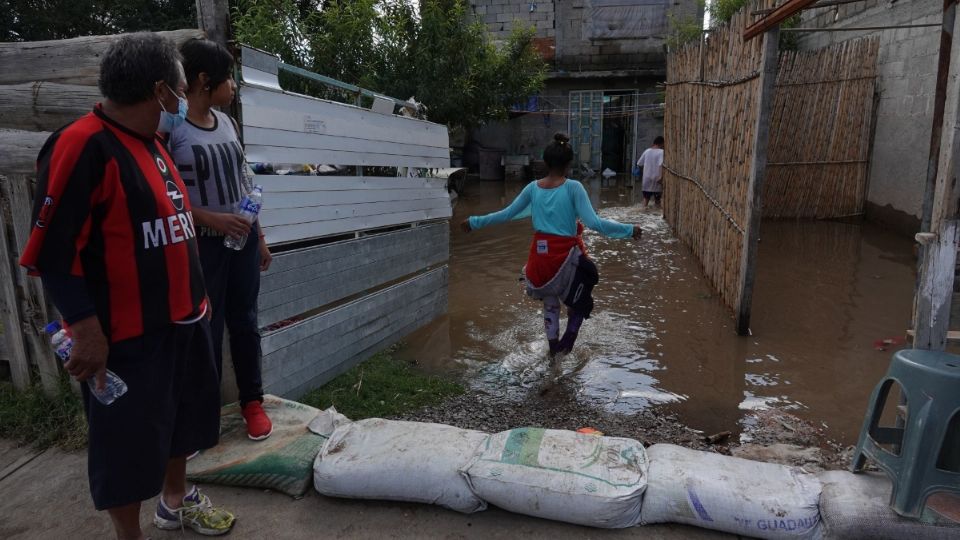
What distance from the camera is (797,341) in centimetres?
489

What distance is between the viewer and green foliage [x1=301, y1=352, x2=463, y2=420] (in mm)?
3613

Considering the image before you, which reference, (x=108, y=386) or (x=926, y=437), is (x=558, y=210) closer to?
(x=926, y=437)

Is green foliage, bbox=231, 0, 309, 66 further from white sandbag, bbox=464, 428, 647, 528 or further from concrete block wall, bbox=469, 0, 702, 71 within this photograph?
concrete block wall, bbox=469, 0, 702, 71

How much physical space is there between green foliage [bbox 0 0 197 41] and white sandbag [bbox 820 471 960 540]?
664 inches

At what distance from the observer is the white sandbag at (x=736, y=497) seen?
2.24m

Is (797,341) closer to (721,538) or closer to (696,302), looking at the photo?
(696,302)

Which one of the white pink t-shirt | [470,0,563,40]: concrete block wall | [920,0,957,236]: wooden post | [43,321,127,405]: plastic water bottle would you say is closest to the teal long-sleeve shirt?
[920,0,957,236]: wooden post

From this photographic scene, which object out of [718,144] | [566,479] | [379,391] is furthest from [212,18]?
[718,144]

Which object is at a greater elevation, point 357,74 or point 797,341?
point 357,74

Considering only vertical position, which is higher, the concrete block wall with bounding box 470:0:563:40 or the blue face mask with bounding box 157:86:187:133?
the concrete block wall with bounding box 470:0:563:40

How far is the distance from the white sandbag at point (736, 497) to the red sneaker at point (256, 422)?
1690 mm

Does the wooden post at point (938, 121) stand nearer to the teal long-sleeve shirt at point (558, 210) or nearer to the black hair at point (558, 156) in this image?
the teal long-sleeve shirt at point (558, 210)

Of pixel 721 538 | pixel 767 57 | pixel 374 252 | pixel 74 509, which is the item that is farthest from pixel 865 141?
pixel 74 509

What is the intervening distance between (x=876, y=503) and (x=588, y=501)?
103 cm
